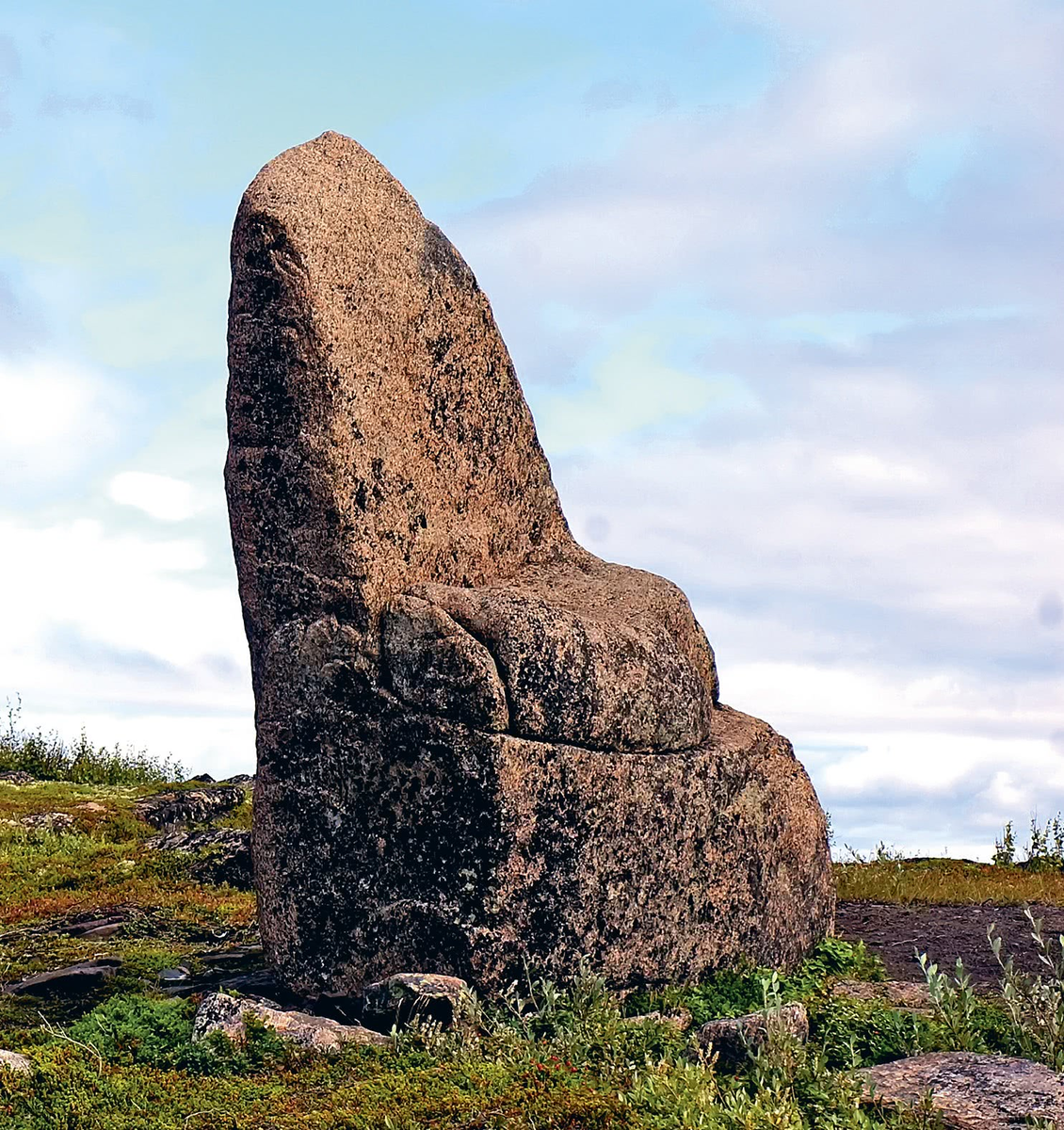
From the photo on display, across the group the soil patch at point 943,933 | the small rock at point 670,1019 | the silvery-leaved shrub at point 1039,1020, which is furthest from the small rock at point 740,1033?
the soil patch at point 943,933

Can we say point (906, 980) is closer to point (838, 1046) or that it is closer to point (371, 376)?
point (838, 1046)

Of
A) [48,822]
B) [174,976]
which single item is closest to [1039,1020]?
[174,976]

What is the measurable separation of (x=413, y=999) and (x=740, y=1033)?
2.63 metres

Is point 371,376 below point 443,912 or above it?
above

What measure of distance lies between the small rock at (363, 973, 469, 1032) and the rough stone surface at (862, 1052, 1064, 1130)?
324 centimetres

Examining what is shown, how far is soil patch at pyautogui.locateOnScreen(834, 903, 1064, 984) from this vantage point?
46.0 feet

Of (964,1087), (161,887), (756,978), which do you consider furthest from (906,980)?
(161,887)

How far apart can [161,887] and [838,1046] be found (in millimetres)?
11296

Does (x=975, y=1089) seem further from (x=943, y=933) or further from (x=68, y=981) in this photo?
(x=68, y=981)

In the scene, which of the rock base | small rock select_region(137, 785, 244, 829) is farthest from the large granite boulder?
small rock select_region(137, 785, 244, 829)

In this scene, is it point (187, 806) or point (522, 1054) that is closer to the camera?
point (522, 1054)

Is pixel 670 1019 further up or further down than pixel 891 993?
further down

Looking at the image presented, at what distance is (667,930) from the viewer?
11898 millimetres

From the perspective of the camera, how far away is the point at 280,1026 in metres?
10.8
